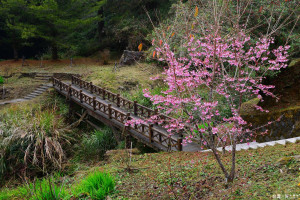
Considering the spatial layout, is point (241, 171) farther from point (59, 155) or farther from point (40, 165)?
point (40, 165)

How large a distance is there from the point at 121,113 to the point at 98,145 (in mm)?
2183

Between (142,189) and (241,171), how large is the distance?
87.5 inches

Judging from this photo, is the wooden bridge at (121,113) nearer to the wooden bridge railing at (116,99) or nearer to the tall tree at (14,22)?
the wooden bridge railing at (116,99)

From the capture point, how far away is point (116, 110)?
1219 centimetres

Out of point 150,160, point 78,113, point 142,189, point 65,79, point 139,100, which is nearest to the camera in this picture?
point 142,189

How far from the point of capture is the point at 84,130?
51.6ft

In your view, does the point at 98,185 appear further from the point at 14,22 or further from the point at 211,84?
the point at 14,22

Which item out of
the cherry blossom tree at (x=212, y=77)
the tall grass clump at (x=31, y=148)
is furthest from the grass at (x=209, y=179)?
the tall grass clump at (x=31, y=148)

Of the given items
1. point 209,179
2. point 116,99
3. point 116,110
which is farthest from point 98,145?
point 209,179

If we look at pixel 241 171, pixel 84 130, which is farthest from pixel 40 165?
pixel 241 171

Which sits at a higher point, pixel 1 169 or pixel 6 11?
pixel 6 11

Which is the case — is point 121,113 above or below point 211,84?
below

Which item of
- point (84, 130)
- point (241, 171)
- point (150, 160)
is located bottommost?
point (84, 130)

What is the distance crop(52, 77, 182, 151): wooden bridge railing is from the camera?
9.43 meters
